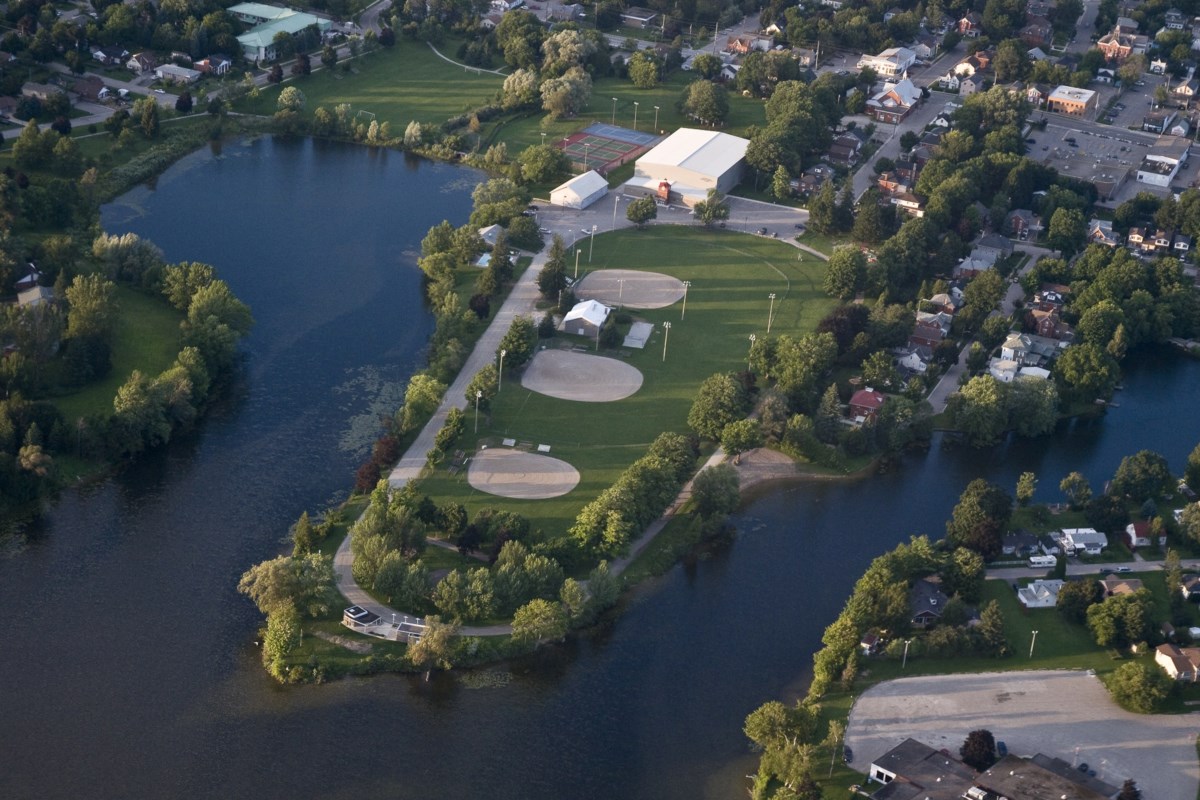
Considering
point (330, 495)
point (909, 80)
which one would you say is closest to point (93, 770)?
point (330, 495)

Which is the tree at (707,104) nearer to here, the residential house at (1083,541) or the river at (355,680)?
the river at (355,680)

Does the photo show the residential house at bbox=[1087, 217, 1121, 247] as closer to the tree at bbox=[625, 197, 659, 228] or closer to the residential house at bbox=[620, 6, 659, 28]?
the tree at bbox=[625, 197, 659, 228]

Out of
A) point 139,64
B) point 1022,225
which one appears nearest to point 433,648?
point 1022,225

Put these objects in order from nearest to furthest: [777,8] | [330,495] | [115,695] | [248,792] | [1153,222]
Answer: [248,792] < [115,695] < [330,495] < [1153,222] < [777,8]

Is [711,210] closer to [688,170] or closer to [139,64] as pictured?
[688,170]

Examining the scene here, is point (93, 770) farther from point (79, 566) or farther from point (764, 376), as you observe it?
point (764, 376)
